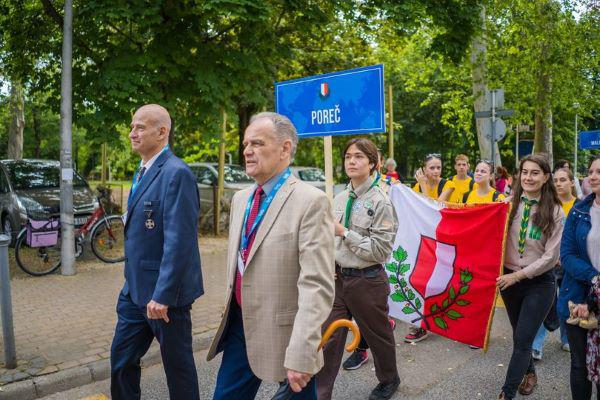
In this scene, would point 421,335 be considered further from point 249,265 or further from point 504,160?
point 504,160

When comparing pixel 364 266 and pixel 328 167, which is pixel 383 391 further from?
pixel 328 167

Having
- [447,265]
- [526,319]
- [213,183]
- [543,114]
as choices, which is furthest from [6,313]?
[543,114]

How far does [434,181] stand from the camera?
6969mm

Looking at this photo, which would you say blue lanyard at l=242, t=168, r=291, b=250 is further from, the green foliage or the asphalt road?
the green foliage

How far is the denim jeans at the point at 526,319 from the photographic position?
12.8ft

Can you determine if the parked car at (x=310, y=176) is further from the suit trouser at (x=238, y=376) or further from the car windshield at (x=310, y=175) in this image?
the suit trouser at (x=238, y=376)

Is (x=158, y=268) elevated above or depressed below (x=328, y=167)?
below

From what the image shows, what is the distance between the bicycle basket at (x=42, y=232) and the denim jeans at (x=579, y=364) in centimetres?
748

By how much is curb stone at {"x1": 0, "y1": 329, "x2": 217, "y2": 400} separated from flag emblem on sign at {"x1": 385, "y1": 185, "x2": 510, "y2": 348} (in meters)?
2.68

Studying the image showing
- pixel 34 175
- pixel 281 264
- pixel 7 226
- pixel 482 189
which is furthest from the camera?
pixel 34 175

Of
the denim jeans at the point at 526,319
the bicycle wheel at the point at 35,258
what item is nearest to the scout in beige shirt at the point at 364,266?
the denim jeans at the point at 526,319

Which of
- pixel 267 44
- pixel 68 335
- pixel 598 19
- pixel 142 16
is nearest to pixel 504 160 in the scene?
pixel 598 19

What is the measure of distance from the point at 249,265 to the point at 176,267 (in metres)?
0.80

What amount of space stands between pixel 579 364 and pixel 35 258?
7.86 metres
